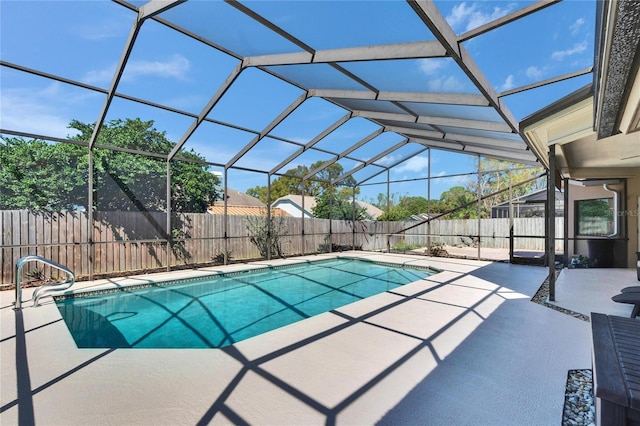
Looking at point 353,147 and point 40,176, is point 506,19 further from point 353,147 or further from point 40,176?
point 40,176

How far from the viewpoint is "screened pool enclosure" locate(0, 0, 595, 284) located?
3773 millimetres

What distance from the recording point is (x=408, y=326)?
Answer: 407 cm

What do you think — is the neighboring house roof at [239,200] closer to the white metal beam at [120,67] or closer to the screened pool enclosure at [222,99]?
the screened pool enclosure at [222,99]

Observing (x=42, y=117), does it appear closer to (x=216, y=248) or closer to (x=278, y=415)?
(x=216, y=248)

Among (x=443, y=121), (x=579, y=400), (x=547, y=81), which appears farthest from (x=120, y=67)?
(x=579, y=400)

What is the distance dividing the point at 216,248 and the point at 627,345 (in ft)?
30.8

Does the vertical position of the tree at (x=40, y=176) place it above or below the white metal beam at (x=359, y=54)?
below

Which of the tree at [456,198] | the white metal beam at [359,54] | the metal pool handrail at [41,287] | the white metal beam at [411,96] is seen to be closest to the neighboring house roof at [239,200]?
the white metal beam at [411,96]

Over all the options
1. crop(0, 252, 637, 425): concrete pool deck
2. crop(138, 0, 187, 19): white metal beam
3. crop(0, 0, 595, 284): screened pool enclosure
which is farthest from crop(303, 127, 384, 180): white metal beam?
crop(138, 0, 187, 19): white metal beam

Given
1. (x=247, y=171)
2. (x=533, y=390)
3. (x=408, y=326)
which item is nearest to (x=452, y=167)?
(x=247, y=171)

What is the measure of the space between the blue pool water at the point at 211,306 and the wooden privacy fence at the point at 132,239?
5.15ft

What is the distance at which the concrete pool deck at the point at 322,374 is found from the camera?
2211mm

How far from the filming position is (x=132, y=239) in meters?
8.07

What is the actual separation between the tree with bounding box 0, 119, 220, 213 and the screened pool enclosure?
3cm
